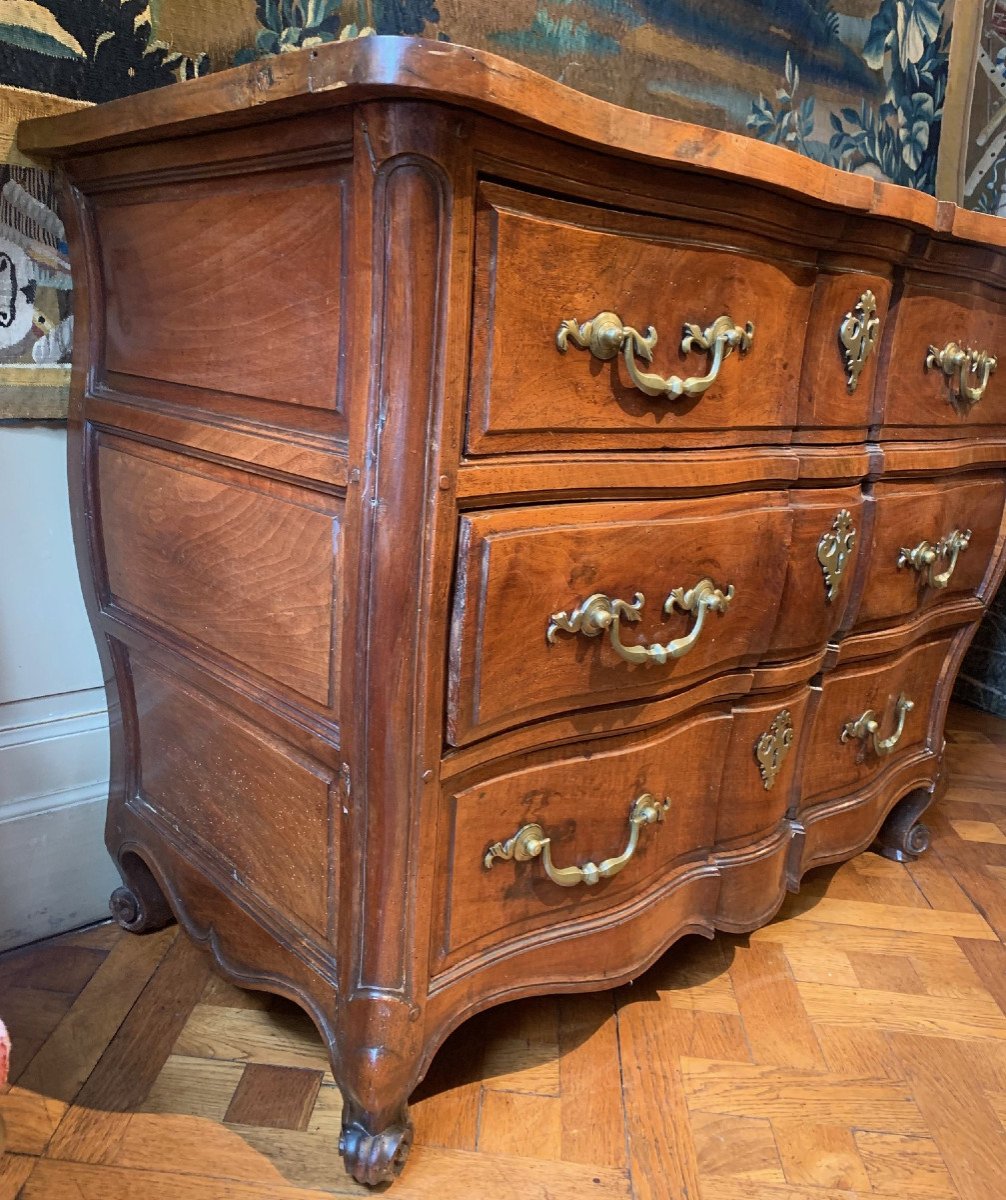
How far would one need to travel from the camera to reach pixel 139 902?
1.06 m

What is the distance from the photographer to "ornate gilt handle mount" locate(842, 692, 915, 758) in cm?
110

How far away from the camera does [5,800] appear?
102 centimetres

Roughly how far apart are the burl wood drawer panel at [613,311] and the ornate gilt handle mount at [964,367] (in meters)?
0.25

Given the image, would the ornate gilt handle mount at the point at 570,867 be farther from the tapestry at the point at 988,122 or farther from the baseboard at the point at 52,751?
the tapestry at the point at 988,122

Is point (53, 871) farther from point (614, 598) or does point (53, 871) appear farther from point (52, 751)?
point (614, 598)

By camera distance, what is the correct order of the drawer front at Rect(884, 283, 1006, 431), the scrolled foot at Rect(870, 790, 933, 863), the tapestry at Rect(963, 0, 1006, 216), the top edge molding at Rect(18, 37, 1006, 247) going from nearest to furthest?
the top edge molding at Rect(18, 37, 1006, 247)
the drawer front at Rect(884, 283, 1006, 431)
the scrolled foot at Rect(870, 790, 933, 863)
the tapestry at Rect(963, 0, 1006, 216)

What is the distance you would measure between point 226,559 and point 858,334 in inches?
24.5

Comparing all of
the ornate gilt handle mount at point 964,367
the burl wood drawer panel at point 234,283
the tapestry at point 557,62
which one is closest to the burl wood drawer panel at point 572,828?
the burl wood drawer panel at point 234,283

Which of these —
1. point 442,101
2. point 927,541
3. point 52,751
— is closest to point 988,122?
point 927,541

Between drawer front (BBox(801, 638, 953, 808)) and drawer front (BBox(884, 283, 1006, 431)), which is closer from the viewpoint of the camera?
drawer front (BBox(884, 283, 1006, 431))

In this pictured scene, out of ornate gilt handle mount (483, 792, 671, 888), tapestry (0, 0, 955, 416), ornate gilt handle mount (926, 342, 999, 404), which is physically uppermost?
tapestry (0, 0, 955, 416)

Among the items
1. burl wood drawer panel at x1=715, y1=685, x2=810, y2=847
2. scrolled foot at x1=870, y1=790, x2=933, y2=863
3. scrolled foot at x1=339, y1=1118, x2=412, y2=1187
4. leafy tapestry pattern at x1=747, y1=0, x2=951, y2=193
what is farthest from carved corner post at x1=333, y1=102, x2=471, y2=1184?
leafy tapestry pattern at x1=747, y1=0, x2=951, y2=193

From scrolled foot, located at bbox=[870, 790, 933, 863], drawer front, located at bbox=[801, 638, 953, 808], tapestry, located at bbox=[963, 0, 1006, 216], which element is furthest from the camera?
tapestry, located at bbox=[963, 0, 1006, 216]

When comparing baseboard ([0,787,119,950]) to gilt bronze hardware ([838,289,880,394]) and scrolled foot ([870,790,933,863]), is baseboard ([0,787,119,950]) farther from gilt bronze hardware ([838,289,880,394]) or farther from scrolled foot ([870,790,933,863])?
scrolled foot ([870,790,933,863])
